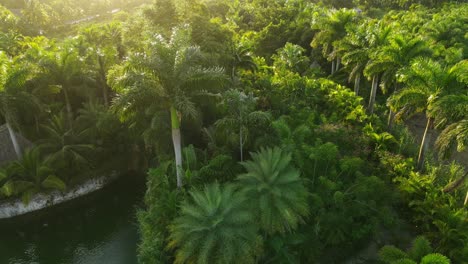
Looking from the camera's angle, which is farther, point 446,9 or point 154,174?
point 446,9

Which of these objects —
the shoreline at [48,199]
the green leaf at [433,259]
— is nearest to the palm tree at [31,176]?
the shoreline at [48,199]

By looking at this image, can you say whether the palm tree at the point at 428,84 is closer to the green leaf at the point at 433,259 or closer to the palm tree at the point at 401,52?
the palm tree at the point at 401,52

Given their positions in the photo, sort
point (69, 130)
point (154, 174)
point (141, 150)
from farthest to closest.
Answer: point (141, 150)
point (69, 130)
point (154, 174)

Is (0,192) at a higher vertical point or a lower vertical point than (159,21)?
lower

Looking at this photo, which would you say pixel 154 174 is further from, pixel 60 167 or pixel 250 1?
pixel 250 1

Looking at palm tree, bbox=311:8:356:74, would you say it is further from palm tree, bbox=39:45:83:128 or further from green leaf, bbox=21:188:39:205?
green leaf, bbox=21:188:39:205

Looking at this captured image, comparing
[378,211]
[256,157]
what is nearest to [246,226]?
[256,157]
